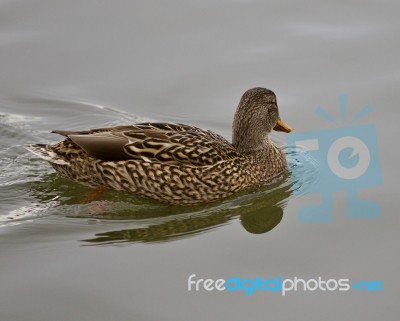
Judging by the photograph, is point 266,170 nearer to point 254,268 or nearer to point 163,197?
point 163,197

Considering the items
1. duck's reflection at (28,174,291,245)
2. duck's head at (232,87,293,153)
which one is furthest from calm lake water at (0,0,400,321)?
duck's head at (232,87,293,153)

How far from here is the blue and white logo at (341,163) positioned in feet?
30.2

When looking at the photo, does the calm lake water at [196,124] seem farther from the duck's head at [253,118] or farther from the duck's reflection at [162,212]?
the duck's head at [253,118]

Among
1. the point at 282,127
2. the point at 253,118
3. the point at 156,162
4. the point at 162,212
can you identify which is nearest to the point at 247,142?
the point at 253,118

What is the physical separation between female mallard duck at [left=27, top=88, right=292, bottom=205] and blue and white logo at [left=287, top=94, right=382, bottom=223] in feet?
Answer: 2.73

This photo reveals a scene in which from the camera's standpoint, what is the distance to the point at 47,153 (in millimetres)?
9695

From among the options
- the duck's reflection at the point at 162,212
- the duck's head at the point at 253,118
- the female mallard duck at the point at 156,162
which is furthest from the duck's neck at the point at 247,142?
the duck's reflection at the point at 162,212

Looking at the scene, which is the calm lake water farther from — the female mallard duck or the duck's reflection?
the female mallard duck

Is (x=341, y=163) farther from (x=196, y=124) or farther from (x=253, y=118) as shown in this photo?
(x=196, y=124)

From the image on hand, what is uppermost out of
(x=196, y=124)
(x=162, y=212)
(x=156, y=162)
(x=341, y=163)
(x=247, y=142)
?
(x=196, y=124)

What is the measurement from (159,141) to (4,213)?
178cm

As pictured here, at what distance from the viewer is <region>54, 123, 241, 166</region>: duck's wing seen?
941 centimetres

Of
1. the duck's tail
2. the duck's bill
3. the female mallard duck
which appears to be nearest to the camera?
the female mallard duck

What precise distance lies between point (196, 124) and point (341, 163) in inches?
78.0
